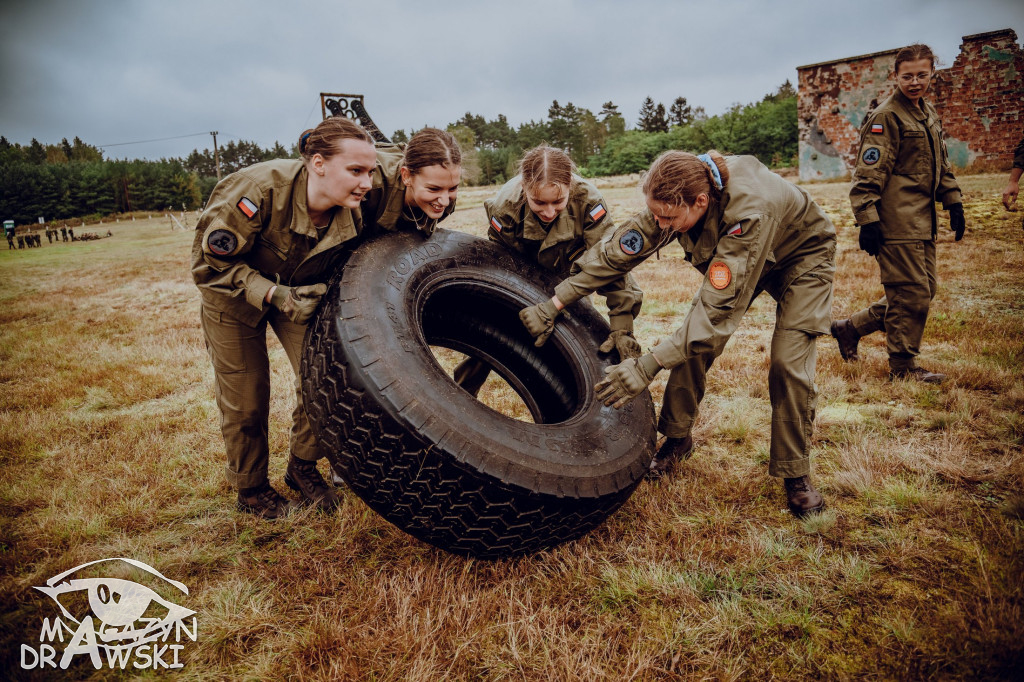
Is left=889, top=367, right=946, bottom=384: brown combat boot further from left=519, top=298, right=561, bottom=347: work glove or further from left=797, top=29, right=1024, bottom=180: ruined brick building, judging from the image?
left=797, top=29, right=1024, bottom=180: ruined brick building

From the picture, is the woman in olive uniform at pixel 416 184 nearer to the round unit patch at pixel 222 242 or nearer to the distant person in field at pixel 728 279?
the round unit patch at pixel 222 242

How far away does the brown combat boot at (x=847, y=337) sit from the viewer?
4337mm

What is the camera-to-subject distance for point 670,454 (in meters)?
3.09

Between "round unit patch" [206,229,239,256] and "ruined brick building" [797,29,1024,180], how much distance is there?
772 inches

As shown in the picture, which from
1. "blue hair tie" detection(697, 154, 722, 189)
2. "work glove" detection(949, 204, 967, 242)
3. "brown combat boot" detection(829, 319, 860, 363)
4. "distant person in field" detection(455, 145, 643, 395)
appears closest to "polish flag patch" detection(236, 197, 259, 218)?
"distant person in field" detection(455, 145, 643, 395)

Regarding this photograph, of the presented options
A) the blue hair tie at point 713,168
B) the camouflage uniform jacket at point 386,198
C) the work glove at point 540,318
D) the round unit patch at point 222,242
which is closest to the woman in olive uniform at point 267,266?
the round unit patch at point 222,242

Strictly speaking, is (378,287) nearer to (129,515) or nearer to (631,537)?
(631,537)

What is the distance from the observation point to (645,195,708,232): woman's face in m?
2.33

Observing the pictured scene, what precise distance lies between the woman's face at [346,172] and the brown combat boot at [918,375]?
12.9ft

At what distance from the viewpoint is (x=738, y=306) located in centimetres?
237

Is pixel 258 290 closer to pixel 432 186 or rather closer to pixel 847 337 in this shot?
pixel 432 186

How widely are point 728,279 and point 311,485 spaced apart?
2362 mm

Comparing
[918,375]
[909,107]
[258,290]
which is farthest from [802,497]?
[909,107]


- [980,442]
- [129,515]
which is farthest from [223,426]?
[980,442]
